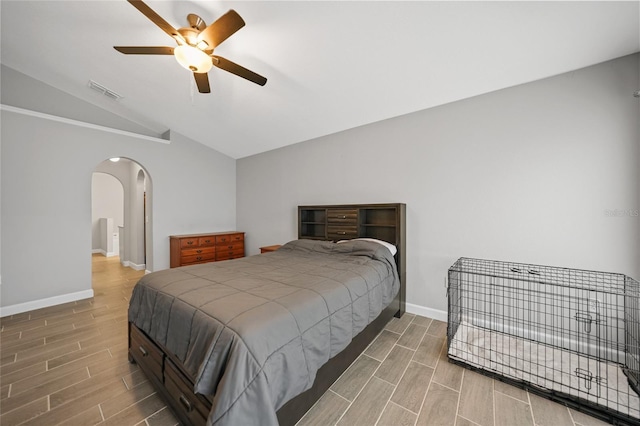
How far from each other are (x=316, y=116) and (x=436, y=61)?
5.44 ft

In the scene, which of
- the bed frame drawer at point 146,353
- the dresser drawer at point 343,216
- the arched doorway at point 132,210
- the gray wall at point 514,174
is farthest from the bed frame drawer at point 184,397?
the arched doorway at point 132,210

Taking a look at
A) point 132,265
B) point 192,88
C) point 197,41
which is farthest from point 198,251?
point 197,41

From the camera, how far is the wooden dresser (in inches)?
175

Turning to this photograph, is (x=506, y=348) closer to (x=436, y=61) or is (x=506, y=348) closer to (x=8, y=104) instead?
(x=436, y=61)

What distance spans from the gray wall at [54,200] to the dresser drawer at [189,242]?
0.48 m

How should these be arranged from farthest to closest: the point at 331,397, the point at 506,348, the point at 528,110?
the point at 528,110 → the point at 506,348 → the point at 331,397

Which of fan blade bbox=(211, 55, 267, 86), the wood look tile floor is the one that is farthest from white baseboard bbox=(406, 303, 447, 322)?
fan blade bbox=(211, 55, 267, 86)

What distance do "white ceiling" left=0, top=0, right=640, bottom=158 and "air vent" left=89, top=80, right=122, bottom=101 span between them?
0.10m

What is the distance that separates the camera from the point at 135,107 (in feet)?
13.2

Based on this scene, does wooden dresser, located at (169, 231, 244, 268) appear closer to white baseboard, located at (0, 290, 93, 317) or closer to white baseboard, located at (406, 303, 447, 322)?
white baseboard, located at (0, 290, 93, 317)

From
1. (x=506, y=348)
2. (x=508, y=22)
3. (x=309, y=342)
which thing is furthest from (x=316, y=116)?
(x=506, y=348)

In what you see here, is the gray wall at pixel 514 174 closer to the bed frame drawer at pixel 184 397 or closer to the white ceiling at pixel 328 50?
the white ceiling at pixel 328 50

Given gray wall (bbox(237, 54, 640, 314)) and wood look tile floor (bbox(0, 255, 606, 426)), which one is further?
gray wall (bbox(237, 54, 640, 314))

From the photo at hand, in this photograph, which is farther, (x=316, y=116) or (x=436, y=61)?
(x=316, y=116)
